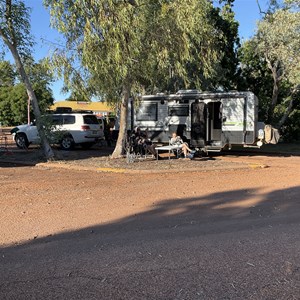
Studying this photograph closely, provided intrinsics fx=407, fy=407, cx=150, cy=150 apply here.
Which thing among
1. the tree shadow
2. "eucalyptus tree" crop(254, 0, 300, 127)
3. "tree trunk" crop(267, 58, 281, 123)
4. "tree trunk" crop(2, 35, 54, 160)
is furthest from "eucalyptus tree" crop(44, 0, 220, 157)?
"tree trunk" crop(267, 58, 281, 123)

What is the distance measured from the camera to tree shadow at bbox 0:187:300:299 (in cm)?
404

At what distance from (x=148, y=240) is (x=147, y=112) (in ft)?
44.1

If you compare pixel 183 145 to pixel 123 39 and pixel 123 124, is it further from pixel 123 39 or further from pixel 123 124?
pixel 123 39

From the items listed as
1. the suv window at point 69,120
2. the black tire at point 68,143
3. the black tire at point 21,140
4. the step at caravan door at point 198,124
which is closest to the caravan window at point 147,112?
the step at caravan door at point 198,124

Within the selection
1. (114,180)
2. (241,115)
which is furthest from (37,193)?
(241,115)

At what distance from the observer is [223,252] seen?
16.8 ft

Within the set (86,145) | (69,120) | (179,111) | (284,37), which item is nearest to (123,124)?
(179,111)

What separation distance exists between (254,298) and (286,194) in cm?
564

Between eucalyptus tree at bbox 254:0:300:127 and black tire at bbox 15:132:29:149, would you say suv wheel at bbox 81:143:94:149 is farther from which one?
eucalyptus tree at bbox 254:0:300:127

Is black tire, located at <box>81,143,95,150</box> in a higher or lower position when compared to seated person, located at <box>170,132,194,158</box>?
lower

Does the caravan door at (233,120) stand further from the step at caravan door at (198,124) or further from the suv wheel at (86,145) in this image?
the suv wheel at (86,145)

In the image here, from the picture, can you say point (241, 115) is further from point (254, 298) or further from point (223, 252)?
point (254, 298)

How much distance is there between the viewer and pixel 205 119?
1759cm

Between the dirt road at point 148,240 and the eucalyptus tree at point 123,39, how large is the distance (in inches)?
159
